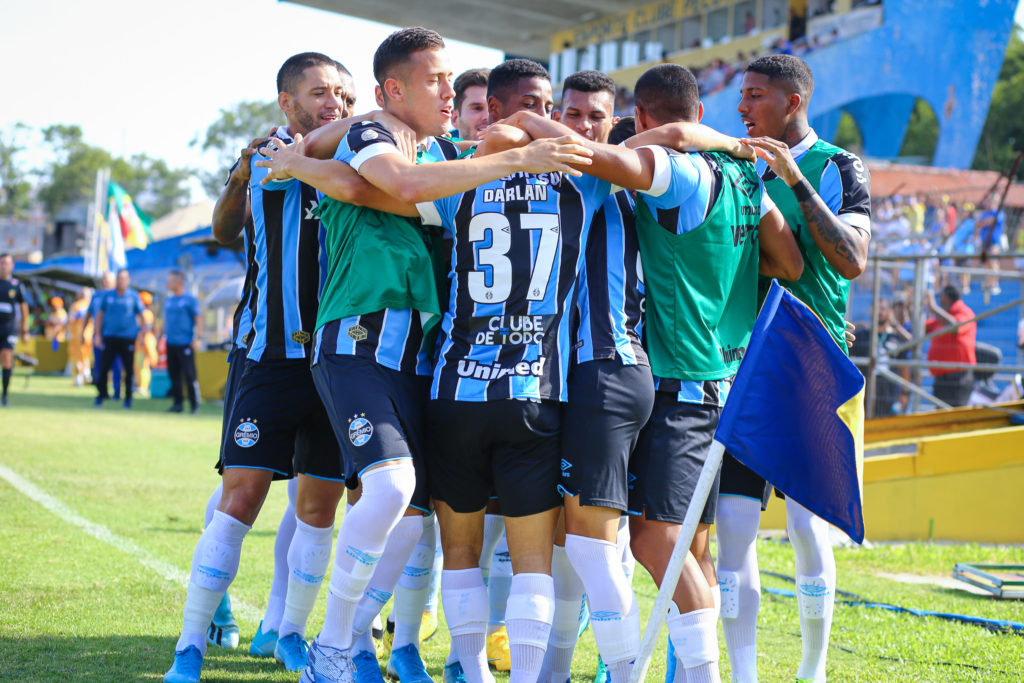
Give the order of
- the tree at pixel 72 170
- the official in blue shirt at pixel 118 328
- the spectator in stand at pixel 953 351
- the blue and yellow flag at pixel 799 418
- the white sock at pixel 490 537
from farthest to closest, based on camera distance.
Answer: the tree at pixel 72 170, the official in blue shirt at pixel 118 328, the spectator in stand at pixel 953 351, the white sock at pixel 490 537, the blue and yellow flag at pixel 799 418

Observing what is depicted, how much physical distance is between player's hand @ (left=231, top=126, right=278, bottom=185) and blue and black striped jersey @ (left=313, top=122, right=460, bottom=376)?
659 mm

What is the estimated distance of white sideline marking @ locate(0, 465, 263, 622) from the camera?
203 inches

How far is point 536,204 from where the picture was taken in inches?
133

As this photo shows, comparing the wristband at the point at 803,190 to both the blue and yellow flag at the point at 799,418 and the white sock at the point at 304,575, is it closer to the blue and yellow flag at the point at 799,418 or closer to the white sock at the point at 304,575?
the blue and yellow flag at the point at 799,418

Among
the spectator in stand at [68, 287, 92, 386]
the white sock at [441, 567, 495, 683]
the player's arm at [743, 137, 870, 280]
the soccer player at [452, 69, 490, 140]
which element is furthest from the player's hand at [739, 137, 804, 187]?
the spectator in stand at [68, 287, 92, 386]

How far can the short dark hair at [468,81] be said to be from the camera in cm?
539

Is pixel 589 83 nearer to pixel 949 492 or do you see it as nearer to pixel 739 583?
pixel 739 583

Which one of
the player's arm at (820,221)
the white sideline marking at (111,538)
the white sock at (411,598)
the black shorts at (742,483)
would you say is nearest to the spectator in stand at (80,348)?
the white sideline marking at (111,538)

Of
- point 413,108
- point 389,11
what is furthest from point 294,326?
point 389,11

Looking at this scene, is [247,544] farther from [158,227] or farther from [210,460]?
[158,227]

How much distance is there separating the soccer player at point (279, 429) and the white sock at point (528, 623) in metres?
1.17

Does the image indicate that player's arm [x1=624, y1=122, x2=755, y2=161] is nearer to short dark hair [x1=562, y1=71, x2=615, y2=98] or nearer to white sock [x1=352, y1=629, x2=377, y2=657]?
short dark hair [x1=562, y1=71, x2=615, y2=98]

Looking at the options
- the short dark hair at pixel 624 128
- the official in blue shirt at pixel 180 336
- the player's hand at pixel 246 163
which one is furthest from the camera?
the official in blue shirt at pixel 180 336

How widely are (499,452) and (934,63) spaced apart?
106 feet
